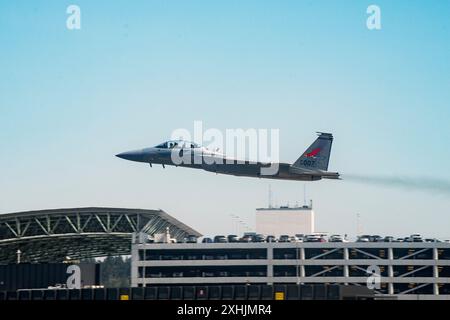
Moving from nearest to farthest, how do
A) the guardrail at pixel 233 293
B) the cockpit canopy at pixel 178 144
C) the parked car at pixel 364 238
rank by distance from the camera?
the guardrail at pixel 233 293 → the cockpit canopy at pixel 178 144 → the parked car at pixel 364 238

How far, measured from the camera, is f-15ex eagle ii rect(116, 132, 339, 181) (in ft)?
276

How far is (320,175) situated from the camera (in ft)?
270

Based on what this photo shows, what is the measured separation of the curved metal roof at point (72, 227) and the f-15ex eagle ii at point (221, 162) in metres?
37.2

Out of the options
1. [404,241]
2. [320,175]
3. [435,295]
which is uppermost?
[320,175]

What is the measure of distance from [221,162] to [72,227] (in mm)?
45198

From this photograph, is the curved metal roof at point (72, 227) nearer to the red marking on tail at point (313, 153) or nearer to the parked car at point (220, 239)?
the parked car at point (220, 239)

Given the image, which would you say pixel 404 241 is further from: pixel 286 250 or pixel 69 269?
pixel 69 269

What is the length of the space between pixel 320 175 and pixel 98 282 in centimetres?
5006

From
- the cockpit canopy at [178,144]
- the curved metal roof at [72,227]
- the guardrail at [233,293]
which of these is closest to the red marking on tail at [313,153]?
the cockpit canopy at [178,144]

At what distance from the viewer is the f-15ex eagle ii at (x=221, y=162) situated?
8400 cm

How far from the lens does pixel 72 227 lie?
122500mm

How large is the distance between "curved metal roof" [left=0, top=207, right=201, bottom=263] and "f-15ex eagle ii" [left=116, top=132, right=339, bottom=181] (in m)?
37.2
